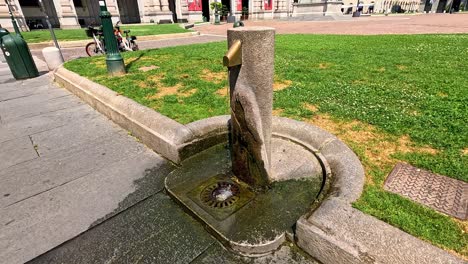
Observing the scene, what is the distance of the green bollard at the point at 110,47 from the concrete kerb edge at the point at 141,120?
1078mm

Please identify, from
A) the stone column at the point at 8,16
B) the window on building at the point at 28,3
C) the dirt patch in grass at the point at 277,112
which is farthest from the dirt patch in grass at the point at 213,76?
the window on building at the point at 28,3

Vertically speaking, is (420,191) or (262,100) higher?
(262,100)

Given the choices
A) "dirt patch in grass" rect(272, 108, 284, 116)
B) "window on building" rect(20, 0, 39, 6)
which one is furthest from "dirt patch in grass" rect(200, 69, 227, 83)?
"window on building" rect(20, 0, 39, 6)

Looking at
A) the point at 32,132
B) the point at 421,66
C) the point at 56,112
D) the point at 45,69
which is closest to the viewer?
the point at 32,132

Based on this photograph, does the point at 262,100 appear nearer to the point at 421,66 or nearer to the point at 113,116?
the point at 113,116

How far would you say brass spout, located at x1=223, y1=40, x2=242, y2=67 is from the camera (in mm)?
2305

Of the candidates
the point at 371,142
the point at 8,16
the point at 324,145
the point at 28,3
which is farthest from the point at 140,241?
the point at 28,3

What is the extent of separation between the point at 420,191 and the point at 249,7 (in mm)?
45212

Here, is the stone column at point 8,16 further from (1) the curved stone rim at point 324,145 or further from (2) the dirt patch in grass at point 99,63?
(1) the curved stone rim at point 324,145

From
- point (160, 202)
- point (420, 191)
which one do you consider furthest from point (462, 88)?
point (160, 202)

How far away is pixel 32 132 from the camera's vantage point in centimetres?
477

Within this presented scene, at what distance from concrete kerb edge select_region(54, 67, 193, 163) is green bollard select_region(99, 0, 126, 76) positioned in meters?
1.08

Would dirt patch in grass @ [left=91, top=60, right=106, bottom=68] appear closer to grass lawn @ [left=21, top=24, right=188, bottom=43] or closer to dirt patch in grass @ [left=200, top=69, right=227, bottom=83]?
dirt patch in grass @ [left=200, top=69, right=227, bottom=83]

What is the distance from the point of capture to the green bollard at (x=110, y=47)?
22.3ft
